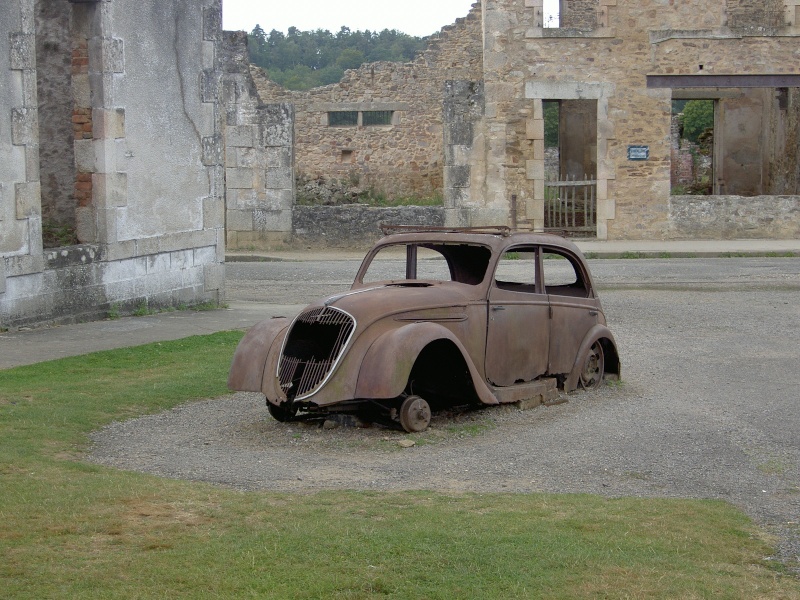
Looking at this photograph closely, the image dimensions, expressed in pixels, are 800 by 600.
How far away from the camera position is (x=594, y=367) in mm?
10453

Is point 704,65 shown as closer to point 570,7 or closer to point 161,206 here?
point 570,7

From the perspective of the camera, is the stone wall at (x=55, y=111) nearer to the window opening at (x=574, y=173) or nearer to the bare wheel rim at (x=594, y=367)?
the bare wheel rim at (x=594, y=367)

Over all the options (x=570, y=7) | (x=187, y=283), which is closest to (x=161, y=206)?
(x=187, y=283)

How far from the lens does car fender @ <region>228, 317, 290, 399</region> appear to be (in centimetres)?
855

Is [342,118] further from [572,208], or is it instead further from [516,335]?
[516,335]

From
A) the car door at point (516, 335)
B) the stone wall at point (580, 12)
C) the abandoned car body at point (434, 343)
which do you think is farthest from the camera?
the stone wall at point (580, 12)

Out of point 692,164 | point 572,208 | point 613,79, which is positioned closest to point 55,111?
point 572,208

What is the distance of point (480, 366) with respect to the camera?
9016 mm

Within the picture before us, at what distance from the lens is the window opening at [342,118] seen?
109 feet

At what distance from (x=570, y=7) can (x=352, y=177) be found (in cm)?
817

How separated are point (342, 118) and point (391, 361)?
26.4 meters

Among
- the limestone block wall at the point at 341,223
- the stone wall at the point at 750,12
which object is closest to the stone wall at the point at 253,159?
the limestone block wall at the point at 341,223

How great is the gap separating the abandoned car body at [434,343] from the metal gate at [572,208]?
58.6ft

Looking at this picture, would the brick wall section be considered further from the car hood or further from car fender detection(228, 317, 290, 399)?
car fender detection(228, 317, 290, 399)
